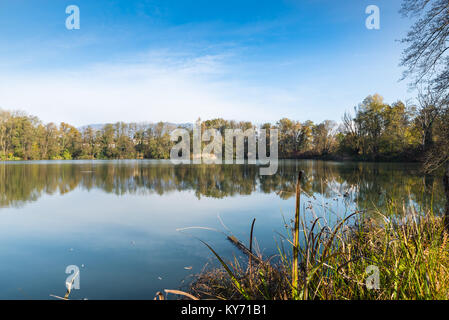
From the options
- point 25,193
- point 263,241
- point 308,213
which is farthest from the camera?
point 25,193

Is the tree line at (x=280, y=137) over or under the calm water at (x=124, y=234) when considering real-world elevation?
over

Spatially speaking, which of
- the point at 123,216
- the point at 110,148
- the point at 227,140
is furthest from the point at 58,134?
the point at 123,216

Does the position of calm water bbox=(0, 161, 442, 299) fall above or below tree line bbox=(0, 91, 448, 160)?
below

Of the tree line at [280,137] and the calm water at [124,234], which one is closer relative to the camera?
the calm water at [124,234]

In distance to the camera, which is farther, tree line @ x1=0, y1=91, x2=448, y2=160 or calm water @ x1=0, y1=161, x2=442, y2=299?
tree line @ x1=0, y1=91, x2=448, y2=160

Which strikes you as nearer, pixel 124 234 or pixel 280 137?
pixel 124 234

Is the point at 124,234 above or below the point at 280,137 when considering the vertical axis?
below

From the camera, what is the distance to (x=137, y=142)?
197 feet

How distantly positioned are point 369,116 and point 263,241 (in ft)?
119

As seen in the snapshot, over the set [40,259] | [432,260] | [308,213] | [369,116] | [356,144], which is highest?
[369,116]

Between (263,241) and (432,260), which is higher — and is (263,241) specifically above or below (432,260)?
below
